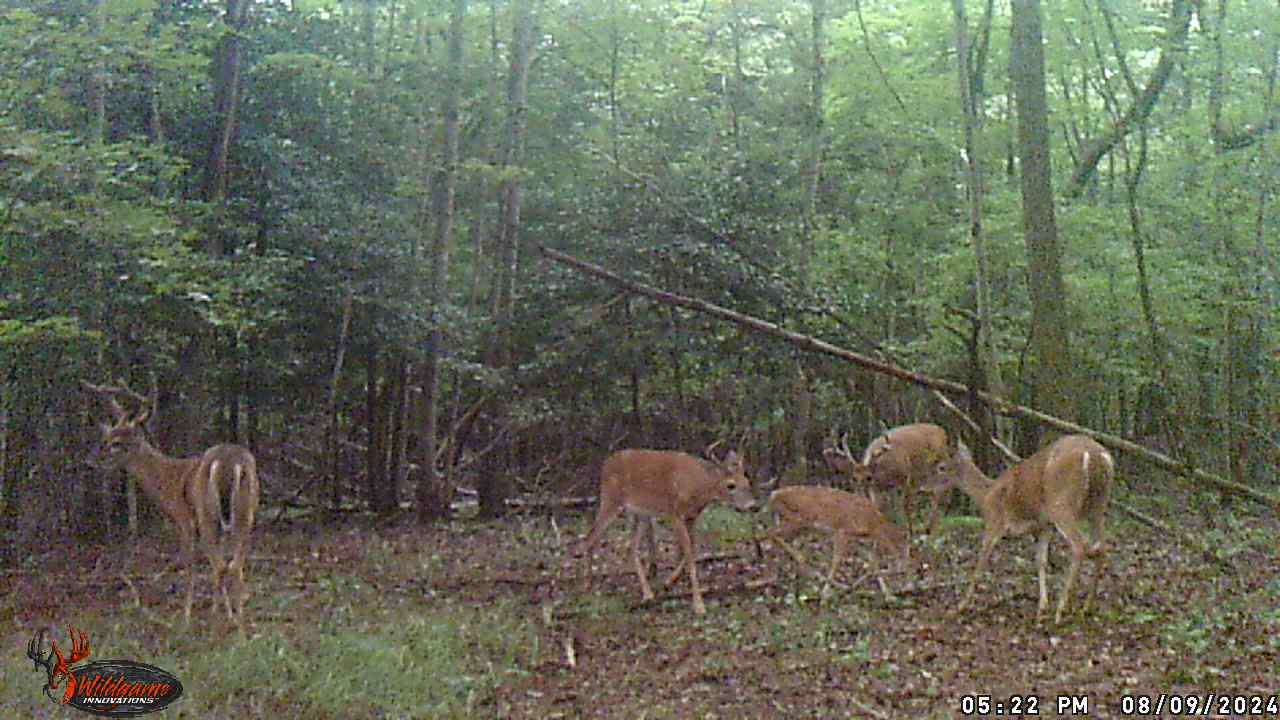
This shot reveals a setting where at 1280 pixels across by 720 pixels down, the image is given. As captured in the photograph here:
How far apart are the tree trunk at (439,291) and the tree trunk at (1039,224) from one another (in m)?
6.96

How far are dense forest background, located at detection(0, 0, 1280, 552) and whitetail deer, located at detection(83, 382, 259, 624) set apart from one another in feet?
3.21

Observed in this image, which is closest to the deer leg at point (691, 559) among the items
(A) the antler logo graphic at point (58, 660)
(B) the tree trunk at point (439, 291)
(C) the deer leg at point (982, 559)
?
(C) the deer leg at point (982, 559)

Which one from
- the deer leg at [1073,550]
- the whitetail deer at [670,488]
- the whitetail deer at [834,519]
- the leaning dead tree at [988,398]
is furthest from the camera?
the whitetail deer at [670,488]

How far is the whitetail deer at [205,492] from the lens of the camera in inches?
335

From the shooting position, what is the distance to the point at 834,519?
9.37m

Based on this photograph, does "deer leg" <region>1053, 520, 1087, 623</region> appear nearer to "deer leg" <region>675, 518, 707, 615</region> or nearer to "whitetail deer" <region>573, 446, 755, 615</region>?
"deer leg" <region>675, 518, 707, 615</region>

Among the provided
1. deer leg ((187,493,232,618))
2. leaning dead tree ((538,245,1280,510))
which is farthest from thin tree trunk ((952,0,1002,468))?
deer leg ((187,493,232,618))

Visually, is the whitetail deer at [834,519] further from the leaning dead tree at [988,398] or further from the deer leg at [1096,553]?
the deer leg at [1096,553]

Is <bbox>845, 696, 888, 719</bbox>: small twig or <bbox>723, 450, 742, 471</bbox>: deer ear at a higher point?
<bbox>723, 450, 742, 471</bbox>: deer ear

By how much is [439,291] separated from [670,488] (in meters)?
6.26

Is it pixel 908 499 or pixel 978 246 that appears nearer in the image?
pixel 978 246

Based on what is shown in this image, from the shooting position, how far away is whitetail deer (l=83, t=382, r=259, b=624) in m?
8.51

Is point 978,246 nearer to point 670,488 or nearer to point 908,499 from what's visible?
point 908,499

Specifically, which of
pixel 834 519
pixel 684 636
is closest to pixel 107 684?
pixel 684 636
